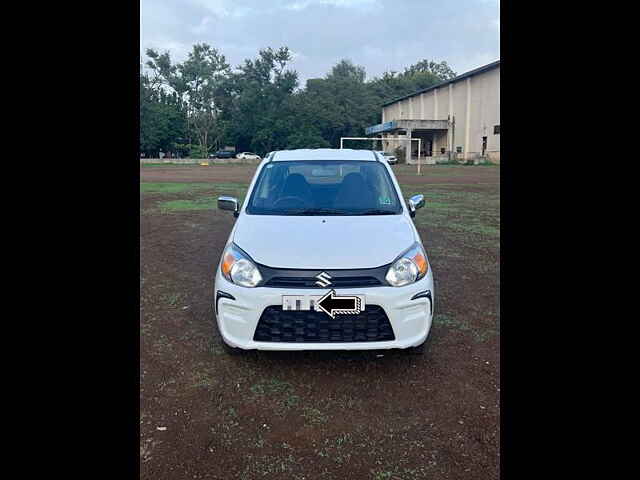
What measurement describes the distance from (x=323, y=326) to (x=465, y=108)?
4941cm

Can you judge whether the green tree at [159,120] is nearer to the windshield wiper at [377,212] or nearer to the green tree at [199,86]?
the green tree at [199,86]

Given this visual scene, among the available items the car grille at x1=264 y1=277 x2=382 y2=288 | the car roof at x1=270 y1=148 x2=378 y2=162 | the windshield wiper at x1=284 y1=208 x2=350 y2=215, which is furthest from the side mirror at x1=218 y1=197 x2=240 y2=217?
the car grille at x1=264 y1=277 x2=382 y2=288

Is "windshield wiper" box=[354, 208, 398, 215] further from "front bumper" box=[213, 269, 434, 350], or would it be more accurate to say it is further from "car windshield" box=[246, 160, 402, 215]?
"front bumper" box=[213, 269, 434, 350]

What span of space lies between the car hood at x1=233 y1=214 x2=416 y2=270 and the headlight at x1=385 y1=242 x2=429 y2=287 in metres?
0.05

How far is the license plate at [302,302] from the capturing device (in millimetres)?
2973

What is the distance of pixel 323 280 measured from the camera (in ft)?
9.85

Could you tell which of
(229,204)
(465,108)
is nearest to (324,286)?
(229,204)

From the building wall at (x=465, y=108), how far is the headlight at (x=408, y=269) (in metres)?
38.2

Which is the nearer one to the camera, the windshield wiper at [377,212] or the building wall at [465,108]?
the windshield wiper at [377,212]

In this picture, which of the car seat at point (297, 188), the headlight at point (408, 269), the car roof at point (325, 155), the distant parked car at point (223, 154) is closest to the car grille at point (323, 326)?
the headlight at point (408, 269)

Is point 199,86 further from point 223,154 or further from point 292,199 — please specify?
point 292,199

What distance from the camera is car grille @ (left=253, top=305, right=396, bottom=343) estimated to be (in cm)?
300

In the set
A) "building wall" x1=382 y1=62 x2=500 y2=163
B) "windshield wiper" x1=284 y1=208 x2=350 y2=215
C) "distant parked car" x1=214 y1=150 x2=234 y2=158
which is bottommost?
"windshield wiper" x1=284 y1=208 x2=350 y2=215
